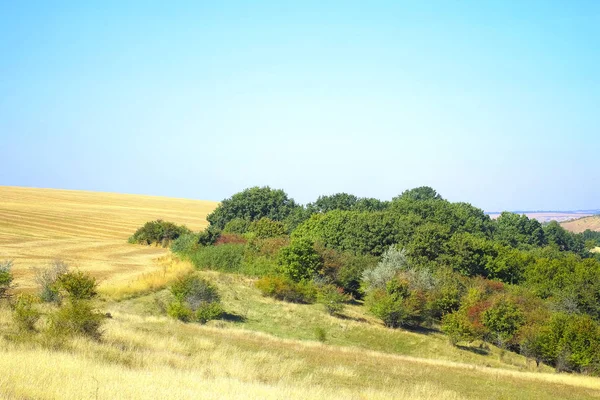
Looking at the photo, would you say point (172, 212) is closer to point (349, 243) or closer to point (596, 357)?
point (349, 243)

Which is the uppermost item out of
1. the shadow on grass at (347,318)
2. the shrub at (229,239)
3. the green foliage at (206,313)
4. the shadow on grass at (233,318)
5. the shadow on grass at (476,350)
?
the shrub at (229,239)

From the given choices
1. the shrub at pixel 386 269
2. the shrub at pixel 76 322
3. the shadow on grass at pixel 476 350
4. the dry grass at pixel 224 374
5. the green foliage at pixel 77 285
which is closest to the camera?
the dry grass at pixel 224 374

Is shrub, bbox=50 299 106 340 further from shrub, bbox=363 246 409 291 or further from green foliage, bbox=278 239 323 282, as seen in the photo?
shrub, bbox=363 246 409 291

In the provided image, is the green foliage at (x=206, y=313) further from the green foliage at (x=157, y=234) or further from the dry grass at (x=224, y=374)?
the green foliage at (x=157, y=234)

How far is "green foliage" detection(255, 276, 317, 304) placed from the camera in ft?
163

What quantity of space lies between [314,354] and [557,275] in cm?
5085

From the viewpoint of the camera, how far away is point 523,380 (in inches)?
1029

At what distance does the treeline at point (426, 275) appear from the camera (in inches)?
1725

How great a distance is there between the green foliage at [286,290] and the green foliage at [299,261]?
10.00ft

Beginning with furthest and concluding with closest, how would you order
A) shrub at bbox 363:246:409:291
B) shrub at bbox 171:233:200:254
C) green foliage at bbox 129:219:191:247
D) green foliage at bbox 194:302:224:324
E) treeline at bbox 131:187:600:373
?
green foliage at bbox 129:219:191:247 < shrub at bbox 171:233:200:254 < shrub at bbox 363:246:409:291 < treeline at bbox 131:187:600:373 < green foliage at bbox 194:302:224:324

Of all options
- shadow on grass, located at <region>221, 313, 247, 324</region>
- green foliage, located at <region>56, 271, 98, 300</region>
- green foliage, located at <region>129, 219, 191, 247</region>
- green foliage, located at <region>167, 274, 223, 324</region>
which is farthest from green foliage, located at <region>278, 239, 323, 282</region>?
green foliage, located at <region>129, 219, 191, 247</region>

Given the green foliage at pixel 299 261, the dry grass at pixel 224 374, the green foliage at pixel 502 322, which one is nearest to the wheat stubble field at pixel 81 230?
the green foliage at pixel 299 261

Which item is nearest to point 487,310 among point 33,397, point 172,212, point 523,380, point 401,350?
point 401,350

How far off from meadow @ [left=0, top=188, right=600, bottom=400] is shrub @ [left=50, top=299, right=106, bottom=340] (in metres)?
0.55
